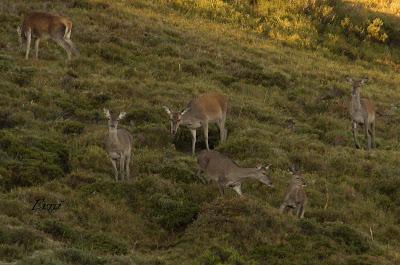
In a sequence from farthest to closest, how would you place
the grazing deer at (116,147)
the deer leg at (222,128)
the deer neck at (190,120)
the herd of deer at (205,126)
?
1. the deer leg at (222,128)
2. the deer neck at (190,120)
3. the grazing deer at (116,147)
4. the herd of deer at (205,126)

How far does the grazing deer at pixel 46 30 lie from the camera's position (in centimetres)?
2734

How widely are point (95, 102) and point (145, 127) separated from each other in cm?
261

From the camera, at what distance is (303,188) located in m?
18.6

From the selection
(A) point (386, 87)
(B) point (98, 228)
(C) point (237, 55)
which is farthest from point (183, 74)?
(B) point (98, 228)

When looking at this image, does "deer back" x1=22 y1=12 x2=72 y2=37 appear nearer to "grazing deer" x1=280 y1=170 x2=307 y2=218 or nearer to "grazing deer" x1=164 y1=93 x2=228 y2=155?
"grazing deer" x1=164 y1=93 x2=228 y2=155

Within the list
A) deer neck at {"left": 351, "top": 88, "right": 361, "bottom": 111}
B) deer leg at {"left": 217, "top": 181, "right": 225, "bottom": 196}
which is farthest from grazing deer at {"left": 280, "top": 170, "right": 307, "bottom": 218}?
deer neck at {"left": 351, "top": 88, "right": 361, "bottom": 111}

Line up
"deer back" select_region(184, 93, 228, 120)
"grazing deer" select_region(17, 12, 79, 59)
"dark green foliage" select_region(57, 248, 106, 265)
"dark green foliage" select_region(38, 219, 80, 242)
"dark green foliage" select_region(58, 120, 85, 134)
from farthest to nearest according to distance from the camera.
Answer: "grazing deer" select_region(17, 12, 79, 59) → "deer back" select_region(184, 93, 228, 120) → "dark green foliage" select_region(58, 120, 85, 134) → "dark green foliage" select_region(38, 219, 80, 242) → "dark green foliage" select_region(57, 248, 106, 265)

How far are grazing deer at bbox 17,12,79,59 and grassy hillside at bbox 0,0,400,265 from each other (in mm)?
596

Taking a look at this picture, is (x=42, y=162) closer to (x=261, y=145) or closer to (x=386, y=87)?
(x=261, y=145)

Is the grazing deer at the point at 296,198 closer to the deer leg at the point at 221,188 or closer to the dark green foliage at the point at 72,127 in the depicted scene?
the deer leg at the point at 221,188

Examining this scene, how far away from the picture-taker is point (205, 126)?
22781 millimetres

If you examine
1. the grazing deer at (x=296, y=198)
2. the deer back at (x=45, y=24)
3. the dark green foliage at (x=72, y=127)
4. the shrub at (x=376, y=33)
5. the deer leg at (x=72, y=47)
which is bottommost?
the shrub at (x=376, y=33)

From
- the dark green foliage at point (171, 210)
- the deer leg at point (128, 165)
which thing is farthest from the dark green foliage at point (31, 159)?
the dark green foliage at point (171, 210)

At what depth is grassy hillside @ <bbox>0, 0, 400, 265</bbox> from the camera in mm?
15281
